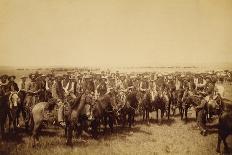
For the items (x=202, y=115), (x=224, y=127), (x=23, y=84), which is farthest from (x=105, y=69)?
(x=224, y=127)

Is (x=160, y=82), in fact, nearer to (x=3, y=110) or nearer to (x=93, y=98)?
(x=93, y=98)

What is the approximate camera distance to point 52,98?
586 centimetres

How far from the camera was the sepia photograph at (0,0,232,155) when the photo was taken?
5.73 meters

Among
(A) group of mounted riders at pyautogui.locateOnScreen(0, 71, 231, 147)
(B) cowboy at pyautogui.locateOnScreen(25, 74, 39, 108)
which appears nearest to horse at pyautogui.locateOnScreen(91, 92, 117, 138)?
(A) group of mounted riders at pyautogui.locateOnScreen(0, 71, 231, 147)

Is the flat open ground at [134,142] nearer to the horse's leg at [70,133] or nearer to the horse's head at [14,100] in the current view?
the horse's leg at [70,133]

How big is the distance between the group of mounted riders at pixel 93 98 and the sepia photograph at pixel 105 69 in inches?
0.6

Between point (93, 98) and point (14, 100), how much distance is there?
116cm

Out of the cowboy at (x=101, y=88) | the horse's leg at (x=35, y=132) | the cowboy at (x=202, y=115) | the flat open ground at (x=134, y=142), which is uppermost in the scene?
the cowboy at (x=101, y=88)

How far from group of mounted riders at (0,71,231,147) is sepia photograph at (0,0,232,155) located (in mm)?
16

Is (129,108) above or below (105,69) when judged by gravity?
below

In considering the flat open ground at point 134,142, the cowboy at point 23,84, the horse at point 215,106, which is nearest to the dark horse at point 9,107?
the cowboy at point 23,84

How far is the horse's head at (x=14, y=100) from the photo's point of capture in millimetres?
5824

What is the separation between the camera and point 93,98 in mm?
5984

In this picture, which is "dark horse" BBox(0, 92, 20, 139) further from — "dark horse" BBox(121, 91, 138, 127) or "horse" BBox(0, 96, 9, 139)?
"dark horse" BBox(121, 91, 138, 127)
